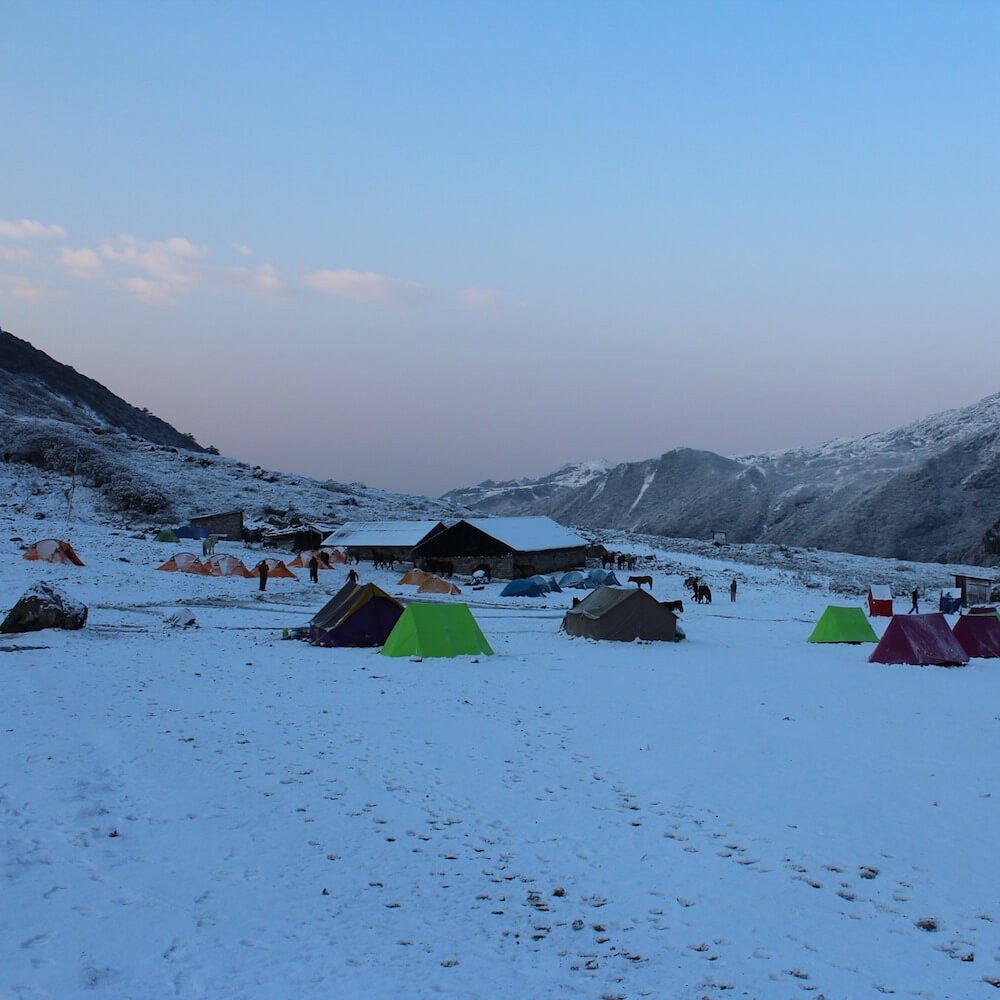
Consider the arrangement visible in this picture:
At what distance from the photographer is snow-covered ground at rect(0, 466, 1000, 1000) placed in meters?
5.71

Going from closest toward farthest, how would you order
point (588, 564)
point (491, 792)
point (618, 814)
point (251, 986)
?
point (251, 986)
point (618, 814)
point (491, 792)
point (588, 564)

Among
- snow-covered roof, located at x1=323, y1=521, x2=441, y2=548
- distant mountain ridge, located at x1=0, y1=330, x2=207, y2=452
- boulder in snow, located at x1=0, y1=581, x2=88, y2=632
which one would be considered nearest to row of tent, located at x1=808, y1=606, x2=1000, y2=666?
boulder in snow, located at x1=0, y1=581, x2=88, y2=632

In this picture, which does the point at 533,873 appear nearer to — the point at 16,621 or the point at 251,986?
the point at 251,986

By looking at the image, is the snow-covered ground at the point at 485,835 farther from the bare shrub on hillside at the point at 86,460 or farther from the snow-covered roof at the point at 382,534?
the bare shrub on hillside at the point at 86,460

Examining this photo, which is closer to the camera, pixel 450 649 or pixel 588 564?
pixel 450 649

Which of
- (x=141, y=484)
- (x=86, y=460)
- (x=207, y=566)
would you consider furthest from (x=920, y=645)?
(x=86, y=460)

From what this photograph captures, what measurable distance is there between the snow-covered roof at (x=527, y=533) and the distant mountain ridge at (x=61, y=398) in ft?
255

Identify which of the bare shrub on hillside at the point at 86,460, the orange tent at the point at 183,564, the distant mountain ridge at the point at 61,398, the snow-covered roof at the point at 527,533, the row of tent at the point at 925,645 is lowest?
the orange tent at the point at 183,564

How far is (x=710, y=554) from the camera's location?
80.1 metres

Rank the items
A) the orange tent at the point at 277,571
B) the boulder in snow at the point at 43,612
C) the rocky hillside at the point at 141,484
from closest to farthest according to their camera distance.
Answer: the boulder in snow at the point at 43,612, the orange tent at the point at 277,571, the rocky hillside at the point at 141,484

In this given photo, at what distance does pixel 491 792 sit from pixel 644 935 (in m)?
3.74

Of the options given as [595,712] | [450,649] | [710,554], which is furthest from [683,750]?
[710,554]

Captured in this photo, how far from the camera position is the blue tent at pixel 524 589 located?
1741 inches

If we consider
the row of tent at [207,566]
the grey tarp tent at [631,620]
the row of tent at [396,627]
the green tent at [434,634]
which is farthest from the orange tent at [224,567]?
the grey tarp tent at [631,620]
